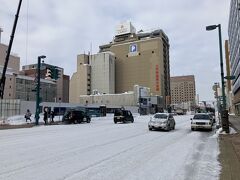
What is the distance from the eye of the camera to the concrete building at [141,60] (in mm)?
158125

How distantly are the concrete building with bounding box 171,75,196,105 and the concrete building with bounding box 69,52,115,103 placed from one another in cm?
3570

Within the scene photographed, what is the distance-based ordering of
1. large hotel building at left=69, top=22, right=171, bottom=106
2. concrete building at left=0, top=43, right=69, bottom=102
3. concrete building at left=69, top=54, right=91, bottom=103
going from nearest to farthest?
concrete building at left=0, top=43, right=69, bottom=102 < large hotel building at left=69, top=22, right=171, bottom=106 < concrete building at left=69, top=54, right=91, bottom=103

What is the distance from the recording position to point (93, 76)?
16862 cm

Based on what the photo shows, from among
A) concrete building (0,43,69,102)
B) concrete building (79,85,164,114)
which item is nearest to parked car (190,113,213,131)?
concrete building (0,43,69,102)

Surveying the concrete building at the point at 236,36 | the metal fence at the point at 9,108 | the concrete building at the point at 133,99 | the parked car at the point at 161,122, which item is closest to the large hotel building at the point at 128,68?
the concrete building at the point at 133,99

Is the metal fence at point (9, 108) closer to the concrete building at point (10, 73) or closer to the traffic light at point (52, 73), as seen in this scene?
the traffic light at point (52, 73)

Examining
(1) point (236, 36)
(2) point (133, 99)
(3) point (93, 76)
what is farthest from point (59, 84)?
(1) point (236, 36)

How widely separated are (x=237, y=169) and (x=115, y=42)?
173482mm

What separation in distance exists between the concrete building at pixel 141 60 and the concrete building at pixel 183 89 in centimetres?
587

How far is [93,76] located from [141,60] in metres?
27.4

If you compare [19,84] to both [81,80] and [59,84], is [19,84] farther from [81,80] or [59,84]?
[81,80]

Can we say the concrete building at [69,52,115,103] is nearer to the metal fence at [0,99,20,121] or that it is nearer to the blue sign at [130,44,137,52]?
the blue sign at [130,44,137,52]

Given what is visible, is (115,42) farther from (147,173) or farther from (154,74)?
(147,173)

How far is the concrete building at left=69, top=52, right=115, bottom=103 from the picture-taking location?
164 m
